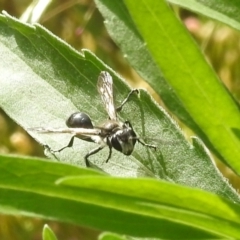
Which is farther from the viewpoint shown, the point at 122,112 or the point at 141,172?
the point at 122,112

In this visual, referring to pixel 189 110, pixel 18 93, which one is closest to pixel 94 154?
pixel 18 93

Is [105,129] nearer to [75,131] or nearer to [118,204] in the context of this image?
[75,131]

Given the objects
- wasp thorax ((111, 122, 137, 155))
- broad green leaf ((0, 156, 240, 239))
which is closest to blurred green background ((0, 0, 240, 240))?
wasp thorax ((111, 122, 137, 155))

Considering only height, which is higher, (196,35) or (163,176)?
(196,35)

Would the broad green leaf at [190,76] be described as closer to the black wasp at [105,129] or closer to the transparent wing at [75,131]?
the black wasp at [105,129]

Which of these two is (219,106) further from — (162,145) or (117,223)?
(117,223)

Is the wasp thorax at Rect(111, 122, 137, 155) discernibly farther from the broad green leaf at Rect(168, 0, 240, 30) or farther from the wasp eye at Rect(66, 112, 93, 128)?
the broad green leaf at Rect(168, 0, 240, 30)

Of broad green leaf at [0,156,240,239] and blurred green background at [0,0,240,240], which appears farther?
blurred green background at [0,0,240,240]
